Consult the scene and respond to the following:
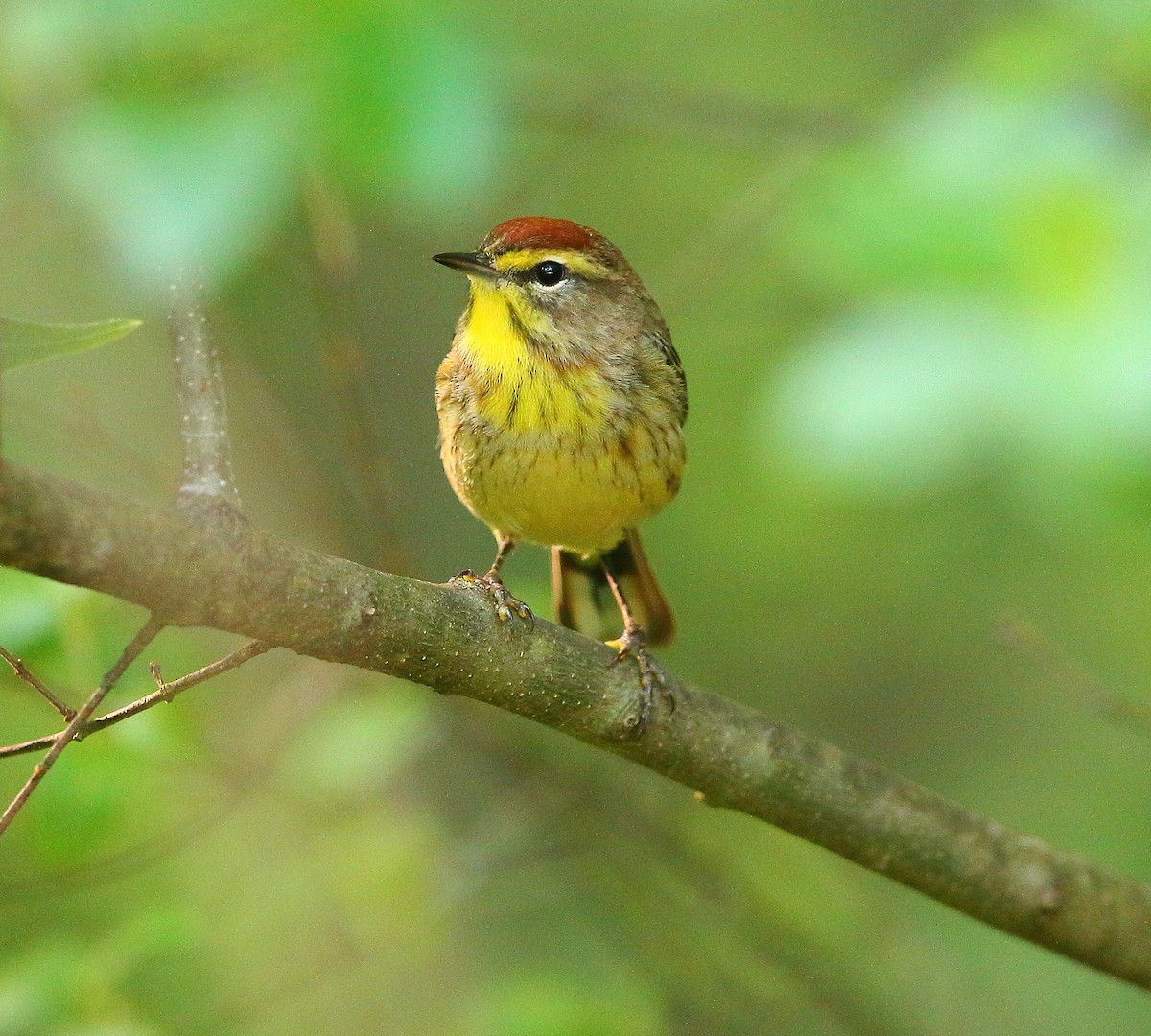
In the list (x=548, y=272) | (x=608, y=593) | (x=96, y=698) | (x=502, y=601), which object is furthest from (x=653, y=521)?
(x=96, y=698)

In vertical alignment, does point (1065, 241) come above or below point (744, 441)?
above

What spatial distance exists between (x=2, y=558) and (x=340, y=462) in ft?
16.2

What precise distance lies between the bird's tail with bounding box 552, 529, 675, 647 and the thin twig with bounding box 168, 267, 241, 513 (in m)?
2.36

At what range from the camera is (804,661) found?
763cm

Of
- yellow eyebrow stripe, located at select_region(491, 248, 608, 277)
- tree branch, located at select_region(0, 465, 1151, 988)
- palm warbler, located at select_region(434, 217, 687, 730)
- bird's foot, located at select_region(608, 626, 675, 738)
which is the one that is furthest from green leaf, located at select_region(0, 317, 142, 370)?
yellow eyebrow stripe, located at select_region(491, 248, 608, 277)

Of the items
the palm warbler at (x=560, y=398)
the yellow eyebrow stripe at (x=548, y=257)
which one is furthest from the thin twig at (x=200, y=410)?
the yellow eyebrow stripe at (x=548, y=257)

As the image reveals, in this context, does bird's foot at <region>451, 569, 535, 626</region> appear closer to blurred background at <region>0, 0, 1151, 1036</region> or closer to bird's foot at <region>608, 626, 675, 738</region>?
bird's foot at <region>608, 626, 675, 738</region>

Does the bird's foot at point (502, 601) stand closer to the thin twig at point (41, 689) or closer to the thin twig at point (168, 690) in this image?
the thin twig at point (168, 690)

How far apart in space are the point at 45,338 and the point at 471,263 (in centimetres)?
230

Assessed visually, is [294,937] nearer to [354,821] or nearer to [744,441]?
[354,821]

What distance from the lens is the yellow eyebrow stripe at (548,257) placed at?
416 cm

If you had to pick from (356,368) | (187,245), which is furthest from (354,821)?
(187,245)

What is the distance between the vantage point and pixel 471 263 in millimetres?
4066

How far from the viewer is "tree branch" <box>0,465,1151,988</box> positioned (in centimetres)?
195
